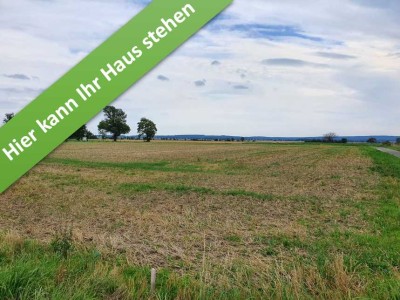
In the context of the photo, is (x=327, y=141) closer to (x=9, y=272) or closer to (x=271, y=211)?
(x=271, y=211)

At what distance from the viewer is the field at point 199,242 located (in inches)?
229

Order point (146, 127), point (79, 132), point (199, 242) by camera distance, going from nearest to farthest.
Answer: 1. point (199, 242)
2. point (79, 132)
3. point (146, 127)

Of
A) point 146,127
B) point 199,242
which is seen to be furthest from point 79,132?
point 146,127

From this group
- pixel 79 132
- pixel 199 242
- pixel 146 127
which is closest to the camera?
pixel 199 242

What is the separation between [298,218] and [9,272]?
8.57m

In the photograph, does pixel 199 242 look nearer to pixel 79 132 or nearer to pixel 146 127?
pixel 79 132

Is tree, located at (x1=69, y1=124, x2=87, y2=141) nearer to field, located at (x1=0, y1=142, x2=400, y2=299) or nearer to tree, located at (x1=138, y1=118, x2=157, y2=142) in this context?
field, located at (x1=0, y1=142, x2=400, y2=299)

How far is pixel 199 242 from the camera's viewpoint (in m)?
8.85

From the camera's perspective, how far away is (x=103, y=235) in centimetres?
905

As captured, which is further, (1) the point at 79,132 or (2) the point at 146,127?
(2) the point at 146,127

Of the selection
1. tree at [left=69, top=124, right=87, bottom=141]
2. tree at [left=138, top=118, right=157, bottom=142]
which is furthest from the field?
tree at [left=138, top=118, right=157, bottom=142]

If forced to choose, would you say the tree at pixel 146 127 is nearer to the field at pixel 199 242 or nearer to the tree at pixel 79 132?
the field at pixel 199 242

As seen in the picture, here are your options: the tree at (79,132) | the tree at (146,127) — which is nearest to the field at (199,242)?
the tree at (79,132)

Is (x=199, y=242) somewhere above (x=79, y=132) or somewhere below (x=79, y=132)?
below
